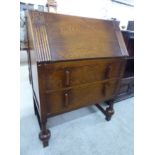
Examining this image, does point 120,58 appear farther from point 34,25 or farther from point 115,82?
point 34,25

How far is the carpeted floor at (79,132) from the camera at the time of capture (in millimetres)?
1249

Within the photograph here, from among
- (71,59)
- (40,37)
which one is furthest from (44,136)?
(40,37)

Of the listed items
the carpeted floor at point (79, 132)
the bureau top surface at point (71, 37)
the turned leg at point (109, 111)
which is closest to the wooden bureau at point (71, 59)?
the bureau top surface at point (71, 37)

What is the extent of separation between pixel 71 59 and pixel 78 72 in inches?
5.8

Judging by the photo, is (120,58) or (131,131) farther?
(131,131)

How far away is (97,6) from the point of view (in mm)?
2076

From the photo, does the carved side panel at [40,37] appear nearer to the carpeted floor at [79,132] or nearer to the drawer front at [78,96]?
the drawer front at [78,96]

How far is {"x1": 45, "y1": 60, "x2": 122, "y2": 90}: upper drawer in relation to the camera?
3.07 ft

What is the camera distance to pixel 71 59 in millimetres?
927

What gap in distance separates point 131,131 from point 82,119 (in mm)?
563

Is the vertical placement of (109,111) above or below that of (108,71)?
below

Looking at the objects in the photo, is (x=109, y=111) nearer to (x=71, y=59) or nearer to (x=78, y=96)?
(x=78, y=96)
